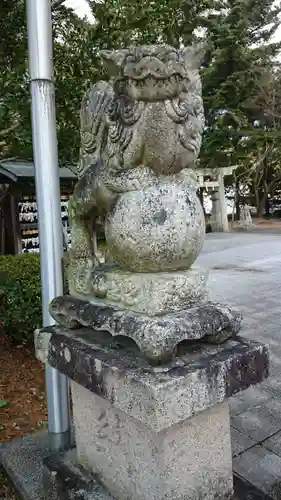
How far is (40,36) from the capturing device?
191 cm

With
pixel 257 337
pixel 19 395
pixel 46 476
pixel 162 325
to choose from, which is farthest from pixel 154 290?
pixel 257 337

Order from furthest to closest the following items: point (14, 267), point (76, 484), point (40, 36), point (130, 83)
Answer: point (14, 267) < point (40, 36) < point (76, 484) < point (130, 83)

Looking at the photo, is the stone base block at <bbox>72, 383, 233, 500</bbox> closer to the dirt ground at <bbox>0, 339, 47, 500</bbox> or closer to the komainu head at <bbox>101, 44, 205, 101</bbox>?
the dirt ground at <bbox>0, 339, 47, 500</bbox>

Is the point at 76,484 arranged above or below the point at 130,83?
below

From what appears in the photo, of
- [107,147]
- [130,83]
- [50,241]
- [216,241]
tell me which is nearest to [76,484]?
[50,241]

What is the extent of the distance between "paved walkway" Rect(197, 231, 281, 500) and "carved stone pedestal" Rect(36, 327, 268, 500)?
2.08 ft

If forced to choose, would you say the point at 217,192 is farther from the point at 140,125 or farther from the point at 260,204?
the point at 140,125

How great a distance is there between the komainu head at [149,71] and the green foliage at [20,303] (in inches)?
108

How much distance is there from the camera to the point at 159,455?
1.31m

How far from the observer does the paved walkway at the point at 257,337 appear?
2.10m

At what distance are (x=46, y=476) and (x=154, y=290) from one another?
107cm

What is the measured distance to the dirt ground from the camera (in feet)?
→ 8.98

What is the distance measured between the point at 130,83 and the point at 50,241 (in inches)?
35.3

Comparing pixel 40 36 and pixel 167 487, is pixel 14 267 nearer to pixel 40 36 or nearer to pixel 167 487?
pixel 40 36
